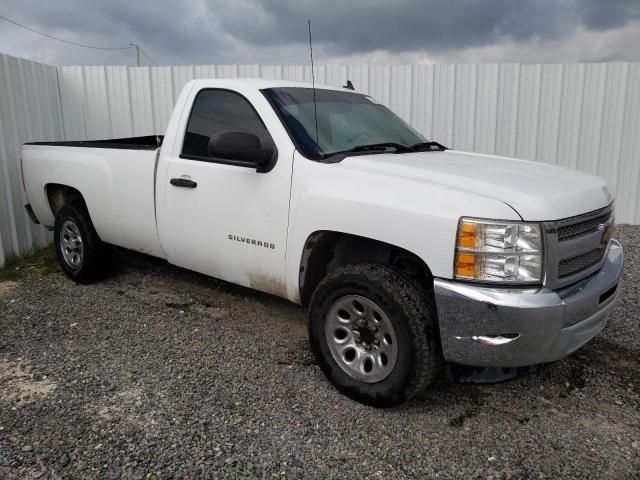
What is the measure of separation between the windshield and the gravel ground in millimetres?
1511

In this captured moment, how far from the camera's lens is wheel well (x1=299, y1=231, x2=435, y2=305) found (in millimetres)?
3111

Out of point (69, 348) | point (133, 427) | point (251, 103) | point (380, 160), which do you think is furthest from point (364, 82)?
point (133, 427)

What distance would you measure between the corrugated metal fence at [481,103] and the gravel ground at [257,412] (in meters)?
4.40

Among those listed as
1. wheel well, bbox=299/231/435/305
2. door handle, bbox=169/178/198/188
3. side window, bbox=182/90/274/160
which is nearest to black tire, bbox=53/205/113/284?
door handle, bbox=169/178/198/188

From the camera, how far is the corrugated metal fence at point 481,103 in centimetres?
812

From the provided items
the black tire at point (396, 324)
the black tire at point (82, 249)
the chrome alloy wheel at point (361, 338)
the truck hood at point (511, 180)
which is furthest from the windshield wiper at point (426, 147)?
the black tire at point (82, 249)

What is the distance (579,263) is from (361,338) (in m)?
1.30

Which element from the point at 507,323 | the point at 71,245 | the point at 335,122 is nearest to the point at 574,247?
the point at 507,323

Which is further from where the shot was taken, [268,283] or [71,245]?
[71,245]

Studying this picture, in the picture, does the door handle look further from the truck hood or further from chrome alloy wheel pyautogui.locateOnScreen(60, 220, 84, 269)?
chrome alloy wheel pyautogui.locateOnScreen(60, 220, 84, 269)

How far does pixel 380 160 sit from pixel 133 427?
2100 mm

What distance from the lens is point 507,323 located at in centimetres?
260

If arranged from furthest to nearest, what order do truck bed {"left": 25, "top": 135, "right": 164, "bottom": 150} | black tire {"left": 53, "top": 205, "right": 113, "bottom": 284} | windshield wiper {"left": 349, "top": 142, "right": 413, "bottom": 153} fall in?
black tire {"left": 53, "top": 205, "right": 113, "bottom": 284} → truck bed {"left": 25, "top": 135, "right": 164, "bottom": 150} → windshield wiper {"left": 349, "top": 142, "right": 413, "bottom": 153}

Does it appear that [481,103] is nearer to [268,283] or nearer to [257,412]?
[268,283]
